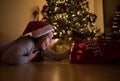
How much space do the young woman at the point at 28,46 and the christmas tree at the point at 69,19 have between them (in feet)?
3.58

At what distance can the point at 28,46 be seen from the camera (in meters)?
1.91

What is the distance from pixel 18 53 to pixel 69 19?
1.74 metres

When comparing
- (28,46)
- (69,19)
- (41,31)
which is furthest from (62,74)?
(69,19)

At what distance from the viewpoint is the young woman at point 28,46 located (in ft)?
5.88

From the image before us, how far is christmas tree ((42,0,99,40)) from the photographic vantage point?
3.32 m

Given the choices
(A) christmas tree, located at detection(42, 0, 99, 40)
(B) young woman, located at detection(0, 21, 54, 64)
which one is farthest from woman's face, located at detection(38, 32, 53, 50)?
(A) christmas tree, located at detection(42, 0, 99, 40)

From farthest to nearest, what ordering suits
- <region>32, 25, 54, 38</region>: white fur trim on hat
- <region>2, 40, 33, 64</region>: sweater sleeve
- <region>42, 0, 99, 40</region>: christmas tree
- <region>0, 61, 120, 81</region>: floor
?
<region>42, 0, 99, 40</region>: christmas tree, <region>32, 25, 54, 38</region>: white fur trim on hat, <region>2, 40, 33, 64</region>: sweater sleeve, <region>0, 61, 120, 81</region>: floor

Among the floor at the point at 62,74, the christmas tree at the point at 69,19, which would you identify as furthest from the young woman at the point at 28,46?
the christmas tree at the point at 69,19

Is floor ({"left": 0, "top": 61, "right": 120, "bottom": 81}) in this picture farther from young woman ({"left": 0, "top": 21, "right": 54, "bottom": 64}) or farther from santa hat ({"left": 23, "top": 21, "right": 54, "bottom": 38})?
santa hat ({"left": 23, "top": 21, "right": 54, "bottom": 38})

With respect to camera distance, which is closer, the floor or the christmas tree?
the floor

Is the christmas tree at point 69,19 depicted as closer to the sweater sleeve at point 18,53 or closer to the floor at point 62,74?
the sweater sleeve at point 18,53

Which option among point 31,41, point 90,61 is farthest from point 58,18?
point 90,61

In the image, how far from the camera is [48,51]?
237 centimetres

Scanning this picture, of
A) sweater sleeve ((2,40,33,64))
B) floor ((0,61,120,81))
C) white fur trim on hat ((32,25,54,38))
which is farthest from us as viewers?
white fur trim on hat ((32,25,54,38))
